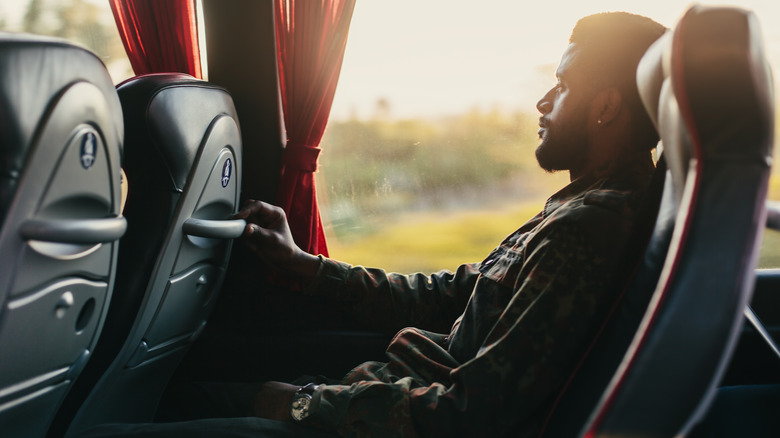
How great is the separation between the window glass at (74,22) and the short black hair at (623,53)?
1.55 meters

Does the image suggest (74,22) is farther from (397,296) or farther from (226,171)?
(397,296)

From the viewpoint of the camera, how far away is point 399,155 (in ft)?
6.87

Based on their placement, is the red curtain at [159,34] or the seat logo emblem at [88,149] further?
the red curtain at [159,34]

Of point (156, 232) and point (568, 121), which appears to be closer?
point (156, 232)

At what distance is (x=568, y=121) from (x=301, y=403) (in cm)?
88

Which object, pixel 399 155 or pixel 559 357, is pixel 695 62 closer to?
pixel 559 357

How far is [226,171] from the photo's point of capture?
61.0 inches

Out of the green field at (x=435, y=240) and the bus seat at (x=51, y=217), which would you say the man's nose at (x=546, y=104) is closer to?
the green field at (x=435, y=240)

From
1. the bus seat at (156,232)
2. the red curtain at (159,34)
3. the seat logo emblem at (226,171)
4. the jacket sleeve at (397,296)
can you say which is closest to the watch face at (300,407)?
the bus seat at (156,232)

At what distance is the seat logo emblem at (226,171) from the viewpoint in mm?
1532

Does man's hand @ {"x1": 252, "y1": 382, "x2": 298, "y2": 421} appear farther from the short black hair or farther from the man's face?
the short black hair

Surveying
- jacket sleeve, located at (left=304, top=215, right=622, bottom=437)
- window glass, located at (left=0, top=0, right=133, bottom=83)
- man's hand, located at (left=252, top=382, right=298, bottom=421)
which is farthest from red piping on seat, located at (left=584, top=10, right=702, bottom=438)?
window glass, located at (left=0, top=0, right=133, bottom=83)

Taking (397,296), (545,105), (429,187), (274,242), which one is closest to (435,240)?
(429,187)

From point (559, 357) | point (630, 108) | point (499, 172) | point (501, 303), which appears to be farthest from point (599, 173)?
point (499, 172)
